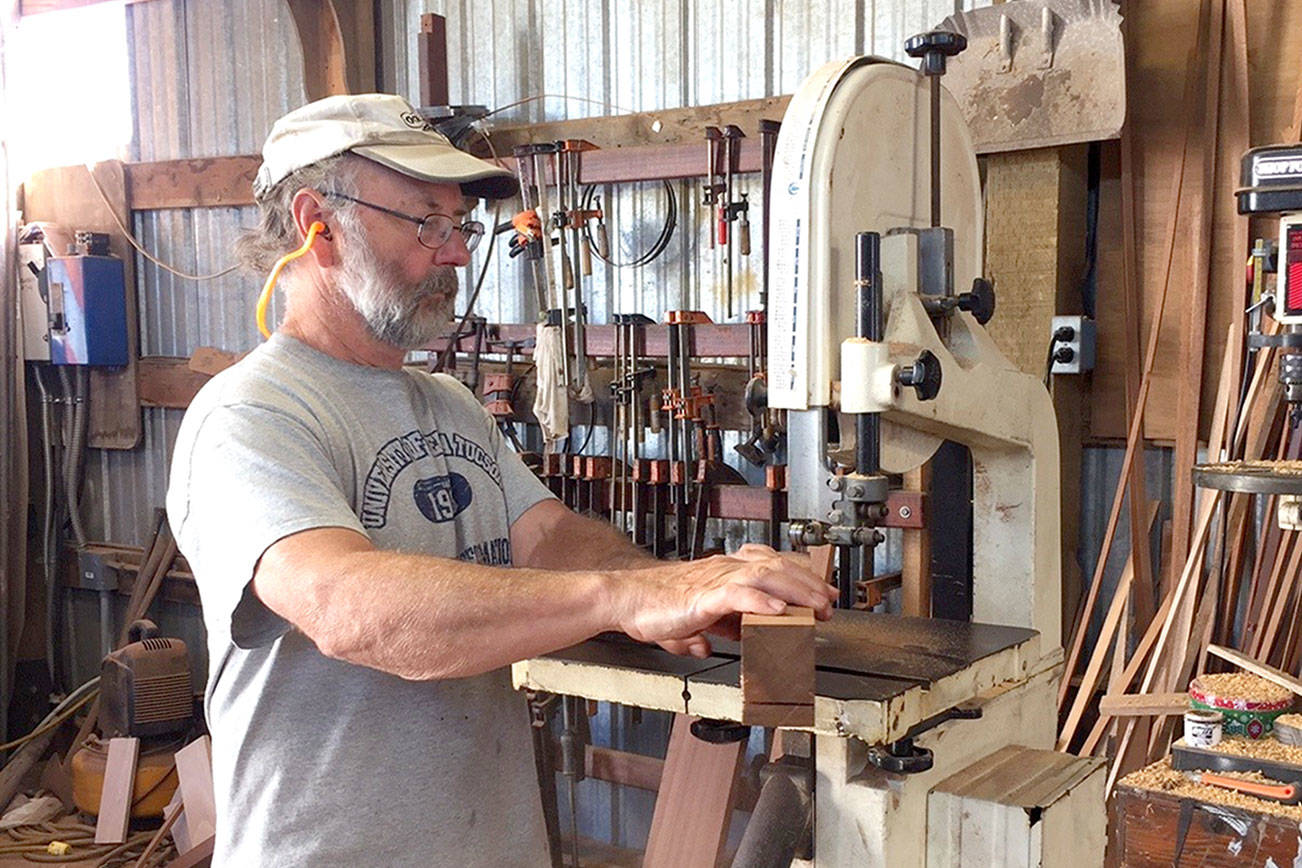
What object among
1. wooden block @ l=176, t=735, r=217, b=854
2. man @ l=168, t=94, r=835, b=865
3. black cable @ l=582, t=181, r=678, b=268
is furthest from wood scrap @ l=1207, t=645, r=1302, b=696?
wooden block @ l=176, t=735, r=217, b=854

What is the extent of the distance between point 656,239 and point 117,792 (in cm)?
231

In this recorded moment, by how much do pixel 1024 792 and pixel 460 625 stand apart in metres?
0.66

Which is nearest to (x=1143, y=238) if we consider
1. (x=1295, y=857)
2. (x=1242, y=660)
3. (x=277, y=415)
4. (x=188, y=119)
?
(x=1242, y=660)

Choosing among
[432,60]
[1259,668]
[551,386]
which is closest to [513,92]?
[432,60]

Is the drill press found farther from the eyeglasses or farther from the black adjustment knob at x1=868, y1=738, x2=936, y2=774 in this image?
the eyeglasses

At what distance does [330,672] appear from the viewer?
1.48 m

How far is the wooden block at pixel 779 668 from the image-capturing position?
1.14 m

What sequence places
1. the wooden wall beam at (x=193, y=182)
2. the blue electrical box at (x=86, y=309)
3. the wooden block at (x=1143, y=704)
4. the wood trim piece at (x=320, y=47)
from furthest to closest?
1. the blue electrical box at (x=86, y=309)
2. the wooden wall beam at (x=193, y=182)
3. the wood trim piece at (x=320, y=47)
4. the wooden block at (x=1143, y=704)

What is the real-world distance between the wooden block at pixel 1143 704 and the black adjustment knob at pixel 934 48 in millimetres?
1553

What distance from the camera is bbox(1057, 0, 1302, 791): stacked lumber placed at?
2658 mm

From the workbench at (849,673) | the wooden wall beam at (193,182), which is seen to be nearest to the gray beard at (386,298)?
the workbench at (849,673)

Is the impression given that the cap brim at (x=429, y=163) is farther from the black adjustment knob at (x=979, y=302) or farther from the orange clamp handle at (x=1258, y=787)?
Answer: the orange clamp handle at (x=1258, y=787)

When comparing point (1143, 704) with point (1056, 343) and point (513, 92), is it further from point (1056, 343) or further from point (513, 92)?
point (513, 92)

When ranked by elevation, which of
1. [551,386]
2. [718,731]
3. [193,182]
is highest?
[193,182]
